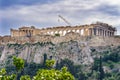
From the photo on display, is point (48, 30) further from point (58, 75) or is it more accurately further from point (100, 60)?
point (58, 75)

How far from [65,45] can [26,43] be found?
11258mm

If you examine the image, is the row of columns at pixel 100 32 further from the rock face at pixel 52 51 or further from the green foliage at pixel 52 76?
the green foliage at pixel 52 76

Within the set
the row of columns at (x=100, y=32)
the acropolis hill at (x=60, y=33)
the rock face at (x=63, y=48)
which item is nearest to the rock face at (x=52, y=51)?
the rock face at (x=63, y=48)

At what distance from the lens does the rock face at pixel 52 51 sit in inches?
4824

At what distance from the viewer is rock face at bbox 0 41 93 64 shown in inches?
4824

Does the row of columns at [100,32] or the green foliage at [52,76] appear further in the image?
the row of columns at [100,32]

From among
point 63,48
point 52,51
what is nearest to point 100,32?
point 63,48

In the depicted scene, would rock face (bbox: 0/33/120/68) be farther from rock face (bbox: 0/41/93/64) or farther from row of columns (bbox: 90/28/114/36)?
row of columns (bbox: 90/28/114/36)

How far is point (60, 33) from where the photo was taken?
137m

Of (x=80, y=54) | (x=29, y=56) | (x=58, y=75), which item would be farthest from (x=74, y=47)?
(x=58, y=75)

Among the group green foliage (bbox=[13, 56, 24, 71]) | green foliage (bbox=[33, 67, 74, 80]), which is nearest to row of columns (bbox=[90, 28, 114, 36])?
green foliage (bbox=[13, 56, 24, 71])

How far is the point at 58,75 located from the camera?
36.0 m

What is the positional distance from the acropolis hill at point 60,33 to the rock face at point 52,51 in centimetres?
169

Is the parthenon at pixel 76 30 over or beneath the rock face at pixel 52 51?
over
